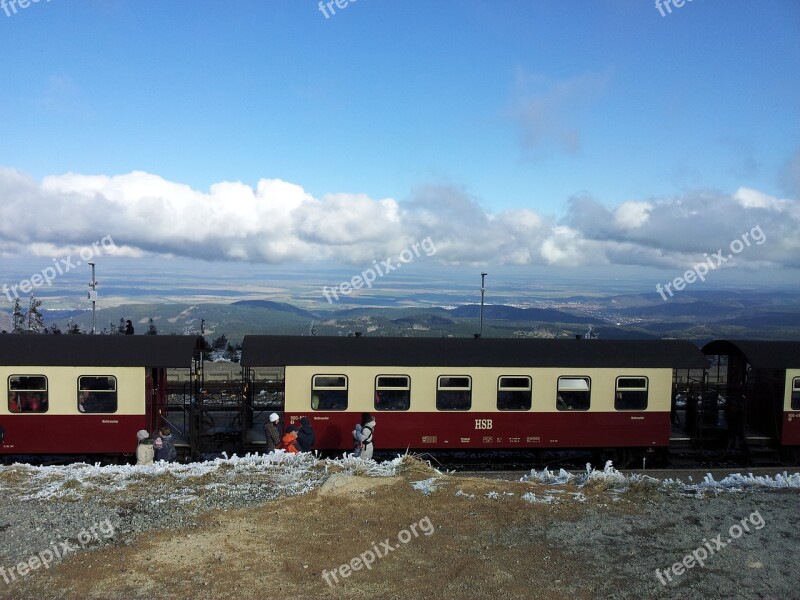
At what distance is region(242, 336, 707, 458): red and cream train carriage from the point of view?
16406mm

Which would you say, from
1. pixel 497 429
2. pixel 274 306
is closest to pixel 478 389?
pixel 497 429

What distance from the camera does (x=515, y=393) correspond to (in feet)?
55.7

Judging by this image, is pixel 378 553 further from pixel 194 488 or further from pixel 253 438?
pixel 253 438

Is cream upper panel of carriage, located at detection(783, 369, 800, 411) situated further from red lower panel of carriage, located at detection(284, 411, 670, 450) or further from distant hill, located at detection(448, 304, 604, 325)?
distant hill, located at detection(448, 304, 604, 325)

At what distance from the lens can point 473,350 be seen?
17.1 meters

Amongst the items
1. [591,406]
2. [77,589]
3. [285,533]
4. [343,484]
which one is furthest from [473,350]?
[77,589]

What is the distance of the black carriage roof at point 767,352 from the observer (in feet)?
58.2

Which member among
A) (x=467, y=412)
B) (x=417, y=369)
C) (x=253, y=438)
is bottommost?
(x=253, y=438)

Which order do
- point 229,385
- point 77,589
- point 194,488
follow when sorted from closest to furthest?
point 77,589
point 194,488
point 229,385

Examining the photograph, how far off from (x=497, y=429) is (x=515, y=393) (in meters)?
1.12

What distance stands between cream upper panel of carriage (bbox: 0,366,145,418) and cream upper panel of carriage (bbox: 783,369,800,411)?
719 inches

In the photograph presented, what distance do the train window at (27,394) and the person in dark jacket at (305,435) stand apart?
22.1 ft

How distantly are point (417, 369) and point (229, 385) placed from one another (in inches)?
224

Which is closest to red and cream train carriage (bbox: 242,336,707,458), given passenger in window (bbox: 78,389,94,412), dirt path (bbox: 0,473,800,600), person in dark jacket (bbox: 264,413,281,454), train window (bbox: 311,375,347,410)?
train window (bbox: 311,375,347,410)
